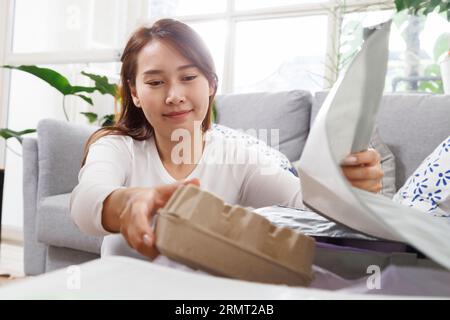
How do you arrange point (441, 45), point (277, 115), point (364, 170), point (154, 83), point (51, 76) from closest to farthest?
point (364, 170) → point (154, 83) → point (277, 115) → point (51, 76) → point (441, 45)

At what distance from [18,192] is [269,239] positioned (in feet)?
11.2

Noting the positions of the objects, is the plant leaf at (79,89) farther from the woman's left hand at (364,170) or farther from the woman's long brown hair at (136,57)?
the woman's left hand at (364,170)

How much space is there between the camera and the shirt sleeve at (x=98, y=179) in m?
0.52

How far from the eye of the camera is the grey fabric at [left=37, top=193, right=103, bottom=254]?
5.40 feet

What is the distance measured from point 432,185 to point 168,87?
769mm

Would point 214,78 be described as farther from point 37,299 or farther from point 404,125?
point 404,125

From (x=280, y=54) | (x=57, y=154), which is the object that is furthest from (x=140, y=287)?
(x=280, y=54)

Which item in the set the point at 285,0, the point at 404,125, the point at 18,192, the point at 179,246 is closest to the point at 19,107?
the point at 18,192

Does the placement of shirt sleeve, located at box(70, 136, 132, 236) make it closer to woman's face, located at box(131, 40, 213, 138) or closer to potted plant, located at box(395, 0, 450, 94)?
woman's face, located at box(131, 40, 213, 138)

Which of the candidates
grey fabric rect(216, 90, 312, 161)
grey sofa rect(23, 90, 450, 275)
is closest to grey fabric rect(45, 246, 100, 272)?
grey sofa rect(23, 90, 450, 275)

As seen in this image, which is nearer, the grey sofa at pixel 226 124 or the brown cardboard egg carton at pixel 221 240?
the brown cardboard egg carton at pixel 221 240

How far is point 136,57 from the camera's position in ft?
2.68

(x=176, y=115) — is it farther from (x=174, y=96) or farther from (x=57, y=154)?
(x=57, y=154)

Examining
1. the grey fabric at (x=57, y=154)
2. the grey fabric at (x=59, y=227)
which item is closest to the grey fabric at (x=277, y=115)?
the grey fabric at (x=57, y=154)
